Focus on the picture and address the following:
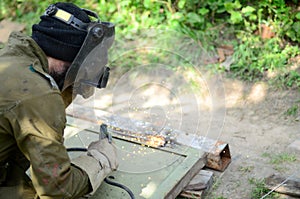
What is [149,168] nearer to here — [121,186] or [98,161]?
[121,186]

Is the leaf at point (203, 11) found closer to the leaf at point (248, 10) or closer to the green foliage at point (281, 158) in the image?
the leaf at point (248, 10)

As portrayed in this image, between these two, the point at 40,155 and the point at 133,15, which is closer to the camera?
the point at 40,155

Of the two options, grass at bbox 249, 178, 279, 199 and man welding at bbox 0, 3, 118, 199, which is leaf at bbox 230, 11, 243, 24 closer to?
grass at bbox 249, 178, 279, 199

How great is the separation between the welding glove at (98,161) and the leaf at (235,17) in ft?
9.23

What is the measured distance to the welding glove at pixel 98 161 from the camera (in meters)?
2.90

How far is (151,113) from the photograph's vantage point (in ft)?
13.0

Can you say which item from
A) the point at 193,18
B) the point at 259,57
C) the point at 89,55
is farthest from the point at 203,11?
the point at 89,55

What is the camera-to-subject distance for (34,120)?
238cm

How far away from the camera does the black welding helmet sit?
2.70 m

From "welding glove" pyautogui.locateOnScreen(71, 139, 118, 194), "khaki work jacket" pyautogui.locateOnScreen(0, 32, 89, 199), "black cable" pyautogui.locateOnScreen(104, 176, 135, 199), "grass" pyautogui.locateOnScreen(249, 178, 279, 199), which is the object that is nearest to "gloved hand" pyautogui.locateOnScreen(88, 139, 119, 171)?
"welding glove" pyautogui.locateOnScreen(71, 139, 118, 194)

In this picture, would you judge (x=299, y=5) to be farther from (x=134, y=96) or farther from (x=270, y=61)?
(x=134, y=96)

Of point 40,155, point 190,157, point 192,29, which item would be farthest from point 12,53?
point 192,29

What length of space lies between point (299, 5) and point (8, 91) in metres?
3.98

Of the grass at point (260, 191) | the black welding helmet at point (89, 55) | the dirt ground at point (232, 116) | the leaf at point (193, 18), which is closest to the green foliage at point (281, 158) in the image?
the dirt ground at point (232, 116)
